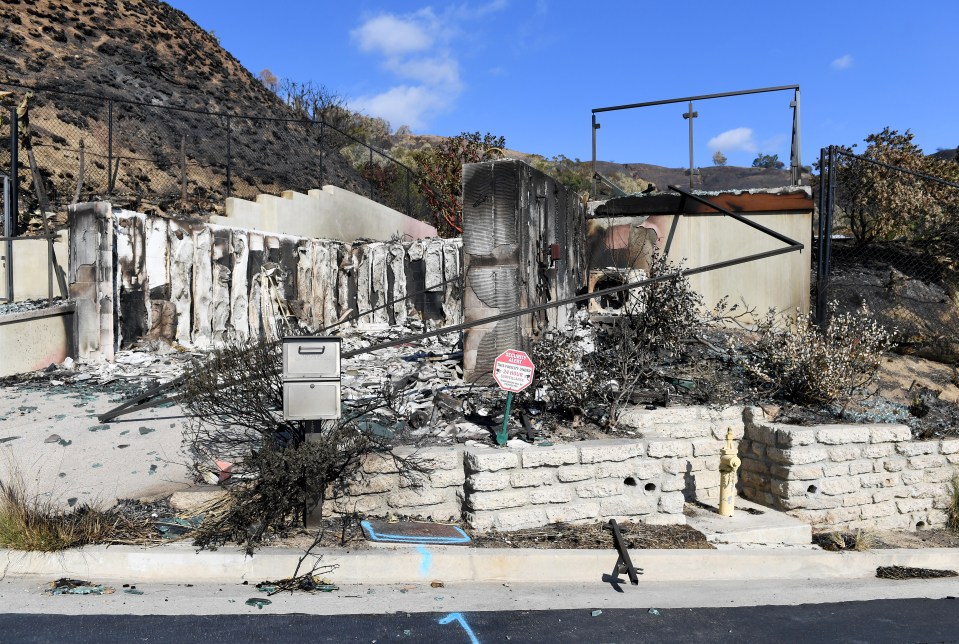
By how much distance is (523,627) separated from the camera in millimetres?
4078

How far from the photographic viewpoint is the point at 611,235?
12188mm

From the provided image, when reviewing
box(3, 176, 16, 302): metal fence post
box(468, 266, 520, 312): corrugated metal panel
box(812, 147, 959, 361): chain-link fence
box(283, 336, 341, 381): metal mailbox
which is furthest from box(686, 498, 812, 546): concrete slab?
box(3, 176, 16, 302): metal fence post

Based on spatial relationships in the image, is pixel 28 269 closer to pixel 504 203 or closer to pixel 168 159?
pixel 504 203

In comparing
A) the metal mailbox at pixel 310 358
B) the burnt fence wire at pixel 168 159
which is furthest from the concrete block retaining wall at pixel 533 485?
the burnt fence wire at pixel 168 159

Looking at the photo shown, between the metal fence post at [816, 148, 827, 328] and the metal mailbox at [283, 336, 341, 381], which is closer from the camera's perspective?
the metal mailbox at [283, 336, 341, 381]

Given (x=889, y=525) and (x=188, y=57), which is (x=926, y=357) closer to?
(x=889, y=525)

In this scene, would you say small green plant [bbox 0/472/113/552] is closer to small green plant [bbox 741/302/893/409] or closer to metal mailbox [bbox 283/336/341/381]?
metal mailbox [bbox 283/336/341/381]

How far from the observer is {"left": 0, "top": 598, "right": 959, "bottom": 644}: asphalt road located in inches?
147

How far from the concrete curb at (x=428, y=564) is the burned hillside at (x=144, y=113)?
34.9 feet

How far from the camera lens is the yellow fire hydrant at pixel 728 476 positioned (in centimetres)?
643

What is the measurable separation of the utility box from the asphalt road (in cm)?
137

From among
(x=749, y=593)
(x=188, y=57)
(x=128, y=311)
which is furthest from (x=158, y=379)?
(x=188, y=57)

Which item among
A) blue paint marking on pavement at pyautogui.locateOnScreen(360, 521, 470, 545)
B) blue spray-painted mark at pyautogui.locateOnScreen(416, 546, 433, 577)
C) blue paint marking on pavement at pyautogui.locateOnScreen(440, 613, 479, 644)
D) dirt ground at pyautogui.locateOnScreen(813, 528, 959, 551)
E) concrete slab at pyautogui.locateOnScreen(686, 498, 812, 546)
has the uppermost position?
blue paint marking on pavement at pyautogui.locateOnScreen(360, 521, 470, 545)

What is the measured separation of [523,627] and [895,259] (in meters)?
10.6
